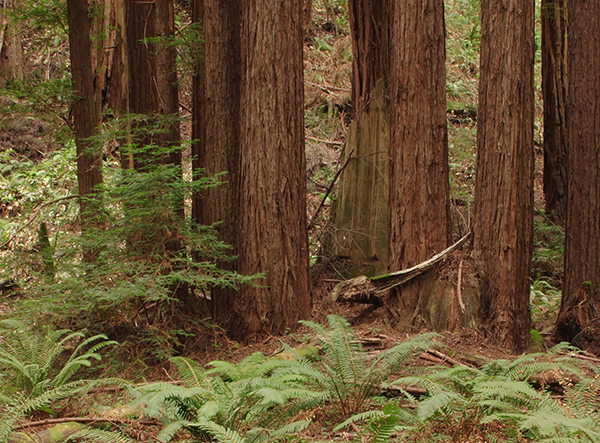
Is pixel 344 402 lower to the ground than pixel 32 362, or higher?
lower

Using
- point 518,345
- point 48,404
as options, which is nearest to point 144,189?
point 48,404

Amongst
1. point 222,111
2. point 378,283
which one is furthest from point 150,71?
point 378,283

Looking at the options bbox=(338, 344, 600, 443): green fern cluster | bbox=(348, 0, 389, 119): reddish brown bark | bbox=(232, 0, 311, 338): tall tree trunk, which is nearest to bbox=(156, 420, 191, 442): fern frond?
bbox=(338, 344, 600, 443): green fern cluster

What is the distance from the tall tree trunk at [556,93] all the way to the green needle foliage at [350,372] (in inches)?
282

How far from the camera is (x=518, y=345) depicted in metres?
5.11

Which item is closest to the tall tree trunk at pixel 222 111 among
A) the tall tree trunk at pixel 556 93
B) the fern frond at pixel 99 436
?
the fern frond at pixel 99 436

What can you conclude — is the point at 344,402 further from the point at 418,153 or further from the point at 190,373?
the point at 418,153

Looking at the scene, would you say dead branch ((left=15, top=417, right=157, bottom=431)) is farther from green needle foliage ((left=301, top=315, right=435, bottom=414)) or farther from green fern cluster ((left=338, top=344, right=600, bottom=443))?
green fern cluster ((left=338, top=344, right=600, bottom=443))

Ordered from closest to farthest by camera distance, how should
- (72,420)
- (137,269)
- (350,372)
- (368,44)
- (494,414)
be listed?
(494,414)
(72,420)
(350,372)
(137,269)
(368,44)

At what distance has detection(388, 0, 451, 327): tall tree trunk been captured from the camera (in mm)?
5457

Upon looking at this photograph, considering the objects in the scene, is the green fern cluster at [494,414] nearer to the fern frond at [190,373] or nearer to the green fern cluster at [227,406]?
the green fern cluster at [227,406]

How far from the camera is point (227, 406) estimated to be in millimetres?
3119

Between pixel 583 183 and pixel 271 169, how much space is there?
3321 millimetres

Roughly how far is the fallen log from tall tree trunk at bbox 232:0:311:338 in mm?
493
